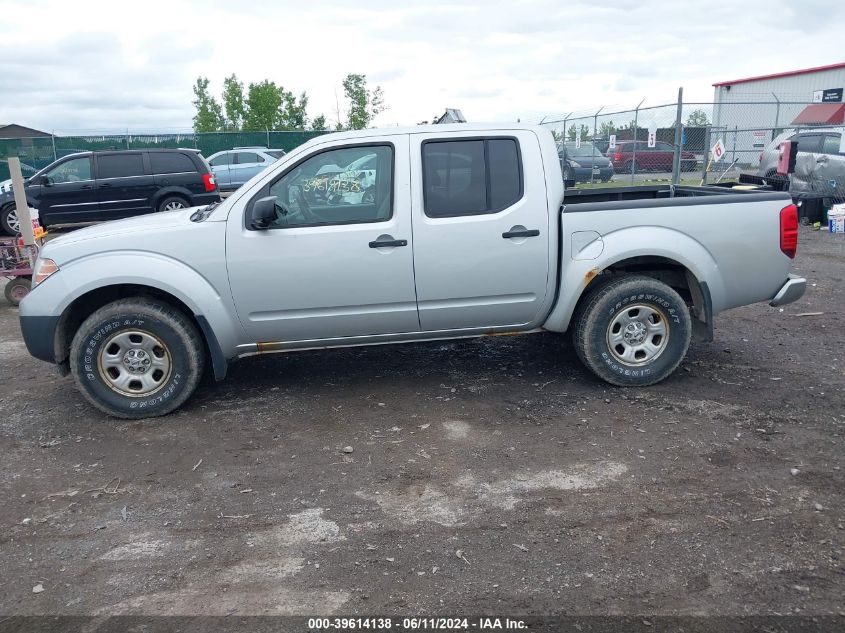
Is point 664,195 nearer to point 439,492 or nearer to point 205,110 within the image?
point 439,492

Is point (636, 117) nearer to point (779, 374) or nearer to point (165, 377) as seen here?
point (779, 374)

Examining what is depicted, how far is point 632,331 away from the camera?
17.7ft

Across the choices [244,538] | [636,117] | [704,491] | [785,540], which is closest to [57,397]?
[244,538]

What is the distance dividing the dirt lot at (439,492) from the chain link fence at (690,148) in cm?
901

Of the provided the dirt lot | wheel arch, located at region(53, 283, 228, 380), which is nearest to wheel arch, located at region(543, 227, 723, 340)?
the dirt lot

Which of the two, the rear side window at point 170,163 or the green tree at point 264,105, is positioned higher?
the green tree at point 264,105

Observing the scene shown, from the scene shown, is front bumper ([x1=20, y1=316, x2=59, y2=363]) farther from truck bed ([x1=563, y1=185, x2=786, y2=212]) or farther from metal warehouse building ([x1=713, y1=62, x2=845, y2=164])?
metal warehouse building ([x1=713, y1=62, x2=845, y2=164])

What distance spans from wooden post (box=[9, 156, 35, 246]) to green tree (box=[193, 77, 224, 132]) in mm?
31299

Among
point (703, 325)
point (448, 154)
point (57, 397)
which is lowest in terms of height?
point (57, 397)

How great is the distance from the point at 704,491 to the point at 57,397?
4.77 meters

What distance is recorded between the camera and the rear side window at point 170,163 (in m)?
15.4

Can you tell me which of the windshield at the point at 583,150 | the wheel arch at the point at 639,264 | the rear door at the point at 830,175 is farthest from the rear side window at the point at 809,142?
the wheel arch at the point at 639,264

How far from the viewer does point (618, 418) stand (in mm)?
4930

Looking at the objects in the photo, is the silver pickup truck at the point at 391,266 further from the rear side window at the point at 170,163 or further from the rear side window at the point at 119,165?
the rear side window at the point at 119,165
